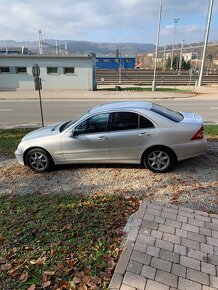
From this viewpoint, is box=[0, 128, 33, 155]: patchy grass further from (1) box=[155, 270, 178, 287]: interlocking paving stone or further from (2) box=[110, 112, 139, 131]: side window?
(1) box=[155, 270, 178, 287]: interlocking paving stone

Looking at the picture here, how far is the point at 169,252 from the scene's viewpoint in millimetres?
3094

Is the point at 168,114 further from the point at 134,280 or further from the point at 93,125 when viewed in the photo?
the point at 134,280

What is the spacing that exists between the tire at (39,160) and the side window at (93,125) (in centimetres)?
87

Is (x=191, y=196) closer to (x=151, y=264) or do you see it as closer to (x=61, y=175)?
(x=151, y=264)

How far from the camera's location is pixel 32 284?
9.06 ft

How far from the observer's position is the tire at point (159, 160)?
5328 mm

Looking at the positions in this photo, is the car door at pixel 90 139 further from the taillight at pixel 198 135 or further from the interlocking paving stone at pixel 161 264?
the interlocking paving stone at pixel 161 264

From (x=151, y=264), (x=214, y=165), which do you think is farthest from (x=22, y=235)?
(x=214, y=165)

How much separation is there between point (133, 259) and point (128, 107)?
3.27m

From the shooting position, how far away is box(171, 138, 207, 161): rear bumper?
17.1 feet

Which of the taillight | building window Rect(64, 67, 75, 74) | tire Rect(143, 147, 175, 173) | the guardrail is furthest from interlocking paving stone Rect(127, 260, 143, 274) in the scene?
the guardrail

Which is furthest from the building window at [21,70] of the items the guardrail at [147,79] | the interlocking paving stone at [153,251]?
the interlocking paving stone at [153,251]

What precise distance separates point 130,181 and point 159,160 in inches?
31.3

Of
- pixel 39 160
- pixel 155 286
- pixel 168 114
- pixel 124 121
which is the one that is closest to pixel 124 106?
pixel 124 121
